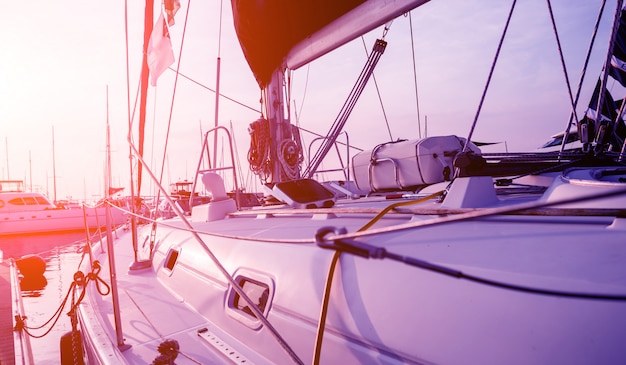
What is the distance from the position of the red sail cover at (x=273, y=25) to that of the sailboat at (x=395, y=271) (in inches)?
1.6

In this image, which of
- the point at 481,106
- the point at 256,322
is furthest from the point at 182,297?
the point at 481,106

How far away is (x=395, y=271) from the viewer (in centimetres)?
132

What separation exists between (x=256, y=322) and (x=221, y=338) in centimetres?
39

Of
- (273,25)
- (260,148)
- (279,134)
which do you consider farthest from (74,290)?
(273,25)

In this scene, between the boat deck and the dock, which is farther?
the dock

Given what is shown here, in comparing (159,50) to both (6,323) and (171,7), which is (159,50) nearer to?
(171,7)

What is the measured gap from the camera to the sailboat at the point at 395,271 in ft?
2.99

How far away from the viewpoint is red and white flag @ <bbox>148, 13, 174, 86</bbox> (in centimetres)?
440

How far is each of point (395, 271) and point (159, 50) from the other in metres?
4.21

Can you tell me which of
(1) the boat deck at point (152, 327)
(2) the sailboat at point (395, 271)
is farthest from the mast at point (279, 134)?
(1) the boat deck at point (152, 327)

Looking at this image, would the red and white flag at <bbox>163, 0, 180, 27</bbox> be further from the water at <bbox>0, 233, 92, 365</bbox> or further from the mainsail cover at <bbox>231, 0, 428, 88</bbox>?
the water at <bbox>0, 233, 92, 365</bbox>

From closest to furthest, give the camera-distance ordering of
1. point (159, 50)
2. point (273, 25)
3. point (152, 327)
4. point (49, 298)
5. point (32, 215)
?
point (152, 327) < point (159, 50) < point (273, 25) < point (49, 298) < point (32, 215)

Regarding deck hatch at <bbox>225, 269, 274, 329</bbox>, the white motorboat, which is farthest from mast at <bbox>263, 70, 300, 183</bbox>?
the white motorboat

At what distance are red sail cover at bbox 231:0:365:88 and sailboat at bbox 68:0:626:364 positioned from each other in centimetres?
4
